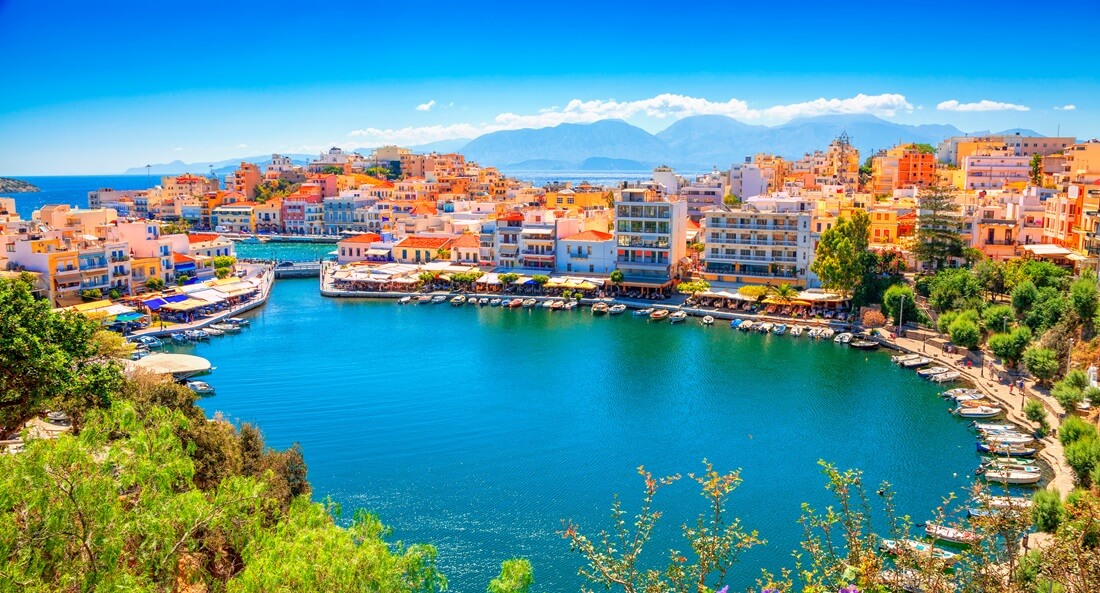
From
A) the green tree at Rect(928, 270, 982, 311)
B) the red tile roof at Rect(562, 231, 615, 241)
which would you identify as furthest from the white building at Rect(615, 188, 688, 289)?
the green tree at Rect(928, 270, 982, 311)

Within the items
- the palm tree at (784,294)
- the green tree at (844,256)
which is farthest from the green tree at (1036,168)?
the palm tree at (784,294)

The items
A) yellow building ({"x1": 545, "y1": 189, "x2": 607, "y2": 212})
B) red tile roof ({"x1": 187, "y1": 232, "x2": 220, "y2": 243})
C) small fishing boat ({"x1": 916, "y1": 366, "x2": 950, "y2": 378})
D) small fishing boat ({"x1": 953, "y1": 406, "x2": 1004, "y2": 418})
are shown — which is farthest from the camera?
yellow building ({"x1": 545, "y1": 189, "x2": 607, "y2": 212})

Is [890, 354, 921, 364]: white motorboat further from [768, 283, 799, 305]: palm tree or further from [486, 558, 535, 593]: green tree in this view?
[486, 558, 535, 593]: green tree

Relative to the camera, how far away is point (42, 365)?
1338 centimetres

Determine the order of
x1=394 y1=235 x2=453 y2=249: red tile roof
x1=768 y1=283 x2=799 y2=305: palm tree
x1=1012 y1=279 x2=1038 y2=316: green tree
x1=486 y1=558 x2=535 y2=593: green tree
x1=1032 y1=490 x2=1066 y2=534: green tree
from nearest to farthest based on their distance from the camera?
x1=486 y1=558 x2=535 y2=593: green tree → x1=1032 y1=490 x2=1066 y2=534: green tree → x1=1012 y1=279 x2=1038 y2=316: green tree → x1=768 y1=283 x2=799 y2=305: palm tree → x1=394 y1=235 x2=453 y2=249: red tile roof

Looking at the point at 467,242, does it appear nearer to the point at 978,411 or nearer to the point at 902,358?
the point at 902,358

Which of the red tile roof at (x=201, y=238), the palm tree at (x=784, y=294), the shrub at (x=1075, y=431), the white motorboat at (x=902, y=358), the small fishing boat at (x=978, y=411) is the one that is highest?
the red tile roof at (x=201, y=238)

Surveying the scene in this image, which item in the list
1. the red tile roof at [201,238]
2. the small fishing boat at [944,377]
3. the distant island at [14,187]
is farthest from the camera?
the distant island at [14,187]

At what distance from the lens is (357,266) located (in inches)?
1943

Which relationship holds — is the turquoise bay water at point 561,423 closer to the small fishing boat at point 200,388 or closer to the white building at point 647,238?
the small fishing boat at point 200,388

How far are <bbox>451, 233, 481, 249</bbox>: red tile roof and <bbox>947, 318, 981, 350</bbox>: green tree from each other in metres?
27.0

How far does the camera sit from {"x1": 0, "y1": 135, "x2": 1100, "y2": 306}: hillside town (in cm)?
3653

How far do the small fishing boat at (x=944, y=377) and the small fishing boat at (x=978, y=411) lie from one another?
3284 millimetres

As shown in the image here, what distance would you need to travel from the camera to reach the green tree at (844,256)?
1355 inches
